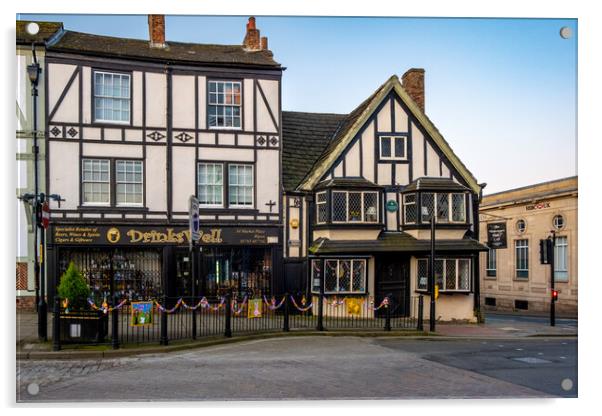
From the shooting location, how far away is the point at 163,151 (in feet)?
49.2

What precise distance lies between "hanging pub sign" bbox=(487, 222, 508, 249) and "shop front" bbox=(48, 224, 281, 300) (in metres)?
5.79

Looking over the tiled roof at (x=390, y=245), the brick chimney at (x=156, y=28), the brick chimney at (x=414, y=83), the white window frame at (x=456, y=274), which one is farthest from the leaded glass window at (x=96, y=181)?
the white window frame at (x=456, y=274)

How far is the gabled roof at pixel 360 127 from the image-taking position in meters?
15.7

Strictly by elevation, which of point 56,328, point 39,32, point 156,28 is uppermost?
point 156,28

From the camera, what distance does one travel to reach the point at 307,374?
30.8ft

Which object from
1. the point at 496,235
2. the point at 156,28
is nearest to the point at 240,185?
the point at 156,28

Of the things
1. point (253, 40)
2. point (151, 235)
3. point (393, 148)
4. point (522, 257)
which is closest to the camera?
point (253, 40)

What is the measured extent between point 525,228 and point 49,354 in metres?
10.5

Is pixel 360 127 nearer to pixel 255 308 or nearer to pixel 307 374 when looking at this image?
pixel 255 308

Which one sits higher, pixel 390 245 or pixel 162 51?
pixel 162 51

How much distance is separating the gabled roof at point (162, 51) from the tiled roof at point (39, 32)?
Result: 319 millimetres

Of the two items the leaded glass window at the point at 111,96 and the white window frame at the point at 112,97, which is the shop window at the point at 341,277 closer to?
the white window frame at the point at 112,97

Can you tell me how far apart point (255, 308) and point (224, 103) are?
5356 mm

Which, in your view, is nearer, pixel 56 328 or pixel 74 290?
pixel 56 328
